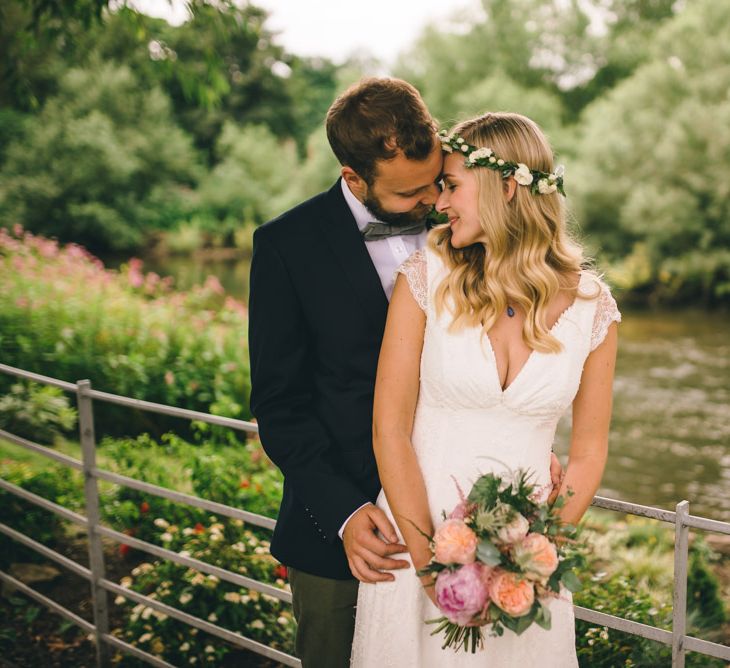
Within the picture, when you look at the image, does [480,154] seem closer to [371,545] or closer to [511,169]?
[511,169]

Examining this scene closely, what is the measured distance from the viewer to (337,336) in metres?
2.05

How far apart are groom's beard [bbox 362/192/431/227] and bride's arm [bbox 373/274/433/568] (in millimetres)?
234

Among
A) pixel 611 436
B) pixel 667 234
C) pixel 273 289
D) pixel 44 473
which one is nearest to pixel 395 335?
pixel 273 289

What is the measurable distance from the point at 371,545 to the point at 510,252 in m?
0.80

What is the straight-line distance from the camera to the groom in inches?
79.8

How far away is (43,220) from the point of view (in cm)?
2583

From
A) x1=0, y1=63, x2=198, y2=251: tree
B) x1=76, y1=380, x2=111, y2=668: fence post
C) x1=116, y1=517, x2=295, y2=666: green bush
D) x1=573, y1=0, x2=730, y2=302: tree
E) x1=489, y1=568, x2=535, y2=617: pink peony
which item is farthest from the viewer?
x1=0, y1=63, x2=198, y2=251: tree

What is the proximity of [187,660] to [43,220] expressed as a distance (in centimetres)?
2483

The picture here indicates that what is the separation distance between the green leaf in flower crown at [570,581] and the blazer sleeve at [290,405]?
0.55 m

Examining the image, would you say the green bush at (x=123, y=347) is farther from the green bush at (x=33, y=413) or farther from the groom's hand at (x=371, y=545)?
the groom's hand at (x=371, y=545)

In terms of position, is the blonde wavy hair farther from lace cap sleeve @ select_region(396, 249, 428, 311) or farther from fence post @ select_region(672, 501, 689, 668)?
fence post @ select_region(672, 501, 689, 668)

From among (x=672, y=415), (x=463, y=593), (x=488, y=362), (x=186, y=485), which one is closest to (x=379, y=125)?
(x=488, y=362)

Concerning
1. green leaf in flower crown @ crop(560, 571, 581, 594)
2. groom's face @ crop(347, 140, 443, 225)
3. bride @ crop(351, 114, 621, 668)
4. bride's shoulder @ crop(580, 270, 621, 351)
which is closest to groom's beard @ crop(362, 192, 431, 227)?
groom's face @ crop(347, 140, 443, 225)

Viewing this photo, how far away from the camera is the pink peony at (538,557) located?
1588mm
